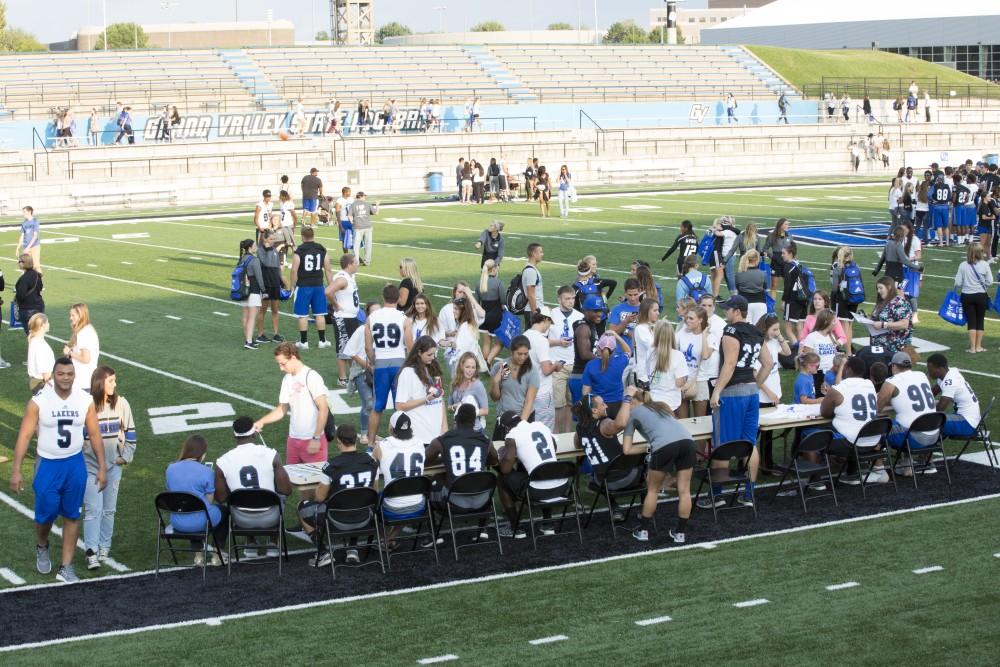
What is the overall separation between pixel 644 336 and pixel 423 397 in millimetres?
2458

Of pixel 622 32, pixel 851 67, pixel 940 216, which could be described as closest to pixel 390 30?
pixel 622 32

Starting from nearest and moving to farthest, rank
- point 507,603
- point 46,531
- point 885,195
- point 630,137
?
point 507,603 < point 46,531 < point 885,195 < point 630,137

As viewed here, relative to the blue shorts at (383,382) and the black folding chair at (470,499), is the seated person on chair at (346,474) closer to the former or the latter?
the black folding chair at (470,499)

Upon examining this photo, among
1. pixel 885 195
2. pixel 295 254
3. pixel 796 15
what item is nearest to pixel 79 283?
pixel 295 254

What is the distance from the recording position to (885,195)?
4631 cm

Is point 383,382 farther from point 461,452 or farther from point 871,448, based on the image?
point 871,448

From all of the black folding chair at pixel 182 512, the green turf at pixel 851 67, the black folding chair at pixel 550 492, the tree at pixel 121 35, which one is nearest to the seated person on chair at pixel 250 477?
the black folding chair at pixel 182 512

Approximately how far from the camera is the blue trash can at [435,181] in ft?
164

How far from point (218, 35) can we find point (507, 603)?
107 meters

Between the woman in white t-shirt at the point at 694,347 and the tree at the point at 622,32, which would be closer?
the woman in white t-shirt at the point at 694,347

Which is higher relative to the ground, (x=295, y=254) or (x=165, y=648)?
(x=295, y=254)

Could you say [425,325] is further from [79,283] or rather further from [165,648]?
[79,283]

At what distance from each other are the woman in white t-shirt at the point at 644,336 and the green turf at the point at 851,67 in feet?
208

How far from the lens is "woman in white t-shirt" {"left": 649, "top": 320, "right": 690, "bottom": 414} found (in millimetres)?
12914
